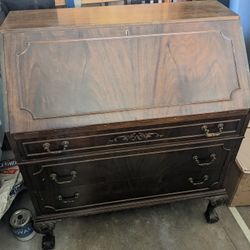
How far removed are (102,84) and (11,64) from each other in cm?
33

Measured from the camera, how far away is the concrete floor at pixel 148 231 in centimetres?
143

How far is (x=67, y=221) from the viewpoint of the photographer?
155 cm

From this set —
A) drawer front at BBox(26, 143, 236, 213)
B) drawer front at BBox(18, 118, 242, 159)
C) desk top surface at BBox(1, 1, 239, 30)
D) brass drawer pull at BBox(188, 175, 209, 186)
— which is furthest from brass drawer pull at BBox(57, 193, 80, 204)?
desk top surface at BBox(1, 1, 239, 30)

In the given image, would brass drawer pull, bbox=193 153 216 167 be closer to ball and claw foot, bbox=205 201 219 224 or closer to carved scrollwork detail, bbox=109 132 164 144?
carved scrollwork detail, bbox=109 132 164 144

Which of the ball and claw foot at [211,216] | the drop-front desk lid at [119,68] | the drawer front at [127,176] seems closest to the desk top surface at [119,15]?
the drop-front desk lid at [119,68]

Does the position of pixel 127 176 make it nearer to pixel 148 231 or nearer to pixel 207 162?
pixel 207 162

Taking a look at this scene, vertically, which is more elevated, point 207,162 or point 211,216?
point 207,162

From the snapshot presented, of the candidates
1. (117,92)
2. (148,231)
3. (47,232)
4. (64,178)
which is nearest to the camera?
(117,92)

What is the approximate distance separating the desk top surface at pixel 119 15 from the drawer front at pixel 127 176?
0.52m

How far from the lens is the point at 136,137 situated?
42.4 inches

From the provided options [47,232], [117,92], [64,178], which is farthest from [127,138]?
[47,232]

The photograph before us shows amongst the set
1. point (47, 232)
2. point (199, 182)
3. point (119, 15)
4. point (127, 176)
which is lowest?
point (47, 232)

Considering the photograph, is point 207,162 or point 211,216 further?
point 211,216

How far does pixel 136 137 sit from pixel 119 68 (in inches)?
10.7
